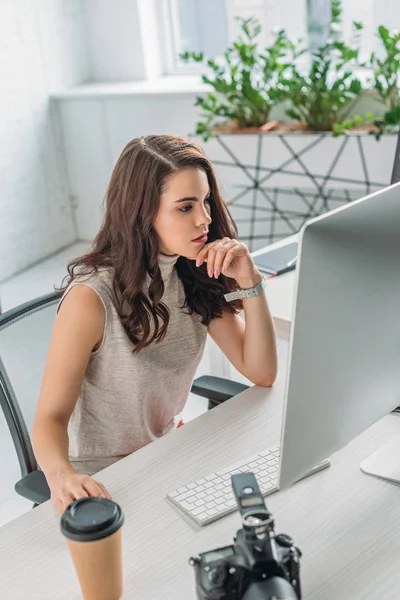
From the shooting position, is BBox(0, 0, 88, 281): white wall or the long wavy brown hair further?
BBox(0, 0, 88, 281): white wall

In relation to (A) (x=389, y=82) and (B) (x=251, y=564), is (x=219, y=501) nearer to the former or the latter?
(B) (x=251, y=564)

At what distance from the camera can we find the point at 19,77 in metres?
3.94

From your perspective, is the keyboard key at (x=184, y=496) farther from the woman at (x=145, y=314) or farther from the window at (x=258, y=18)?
the window at (x=258, y=18)

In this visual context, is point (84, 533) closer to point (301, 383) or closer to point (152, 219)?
point (301, 383)

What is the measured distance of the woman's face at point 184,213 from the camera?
138 cm

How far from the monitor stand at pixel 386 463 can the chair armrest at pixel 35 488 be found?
20.4 inches

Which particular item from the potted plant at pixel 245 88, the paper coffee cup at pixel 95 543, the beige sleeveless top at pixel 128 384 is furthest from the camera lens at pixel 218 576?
the potted plant at pixel 245 88

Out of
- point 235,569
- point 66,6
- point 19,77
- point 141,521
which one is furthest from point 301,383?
point 66,6

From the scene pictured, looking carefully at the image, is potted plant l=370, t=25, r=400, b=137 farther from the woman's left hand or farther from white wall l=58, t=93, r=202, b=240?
the woman's left hand

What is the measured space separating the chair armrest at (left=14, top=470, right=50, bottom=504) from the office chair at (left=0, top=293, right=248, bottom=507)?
0.32ft

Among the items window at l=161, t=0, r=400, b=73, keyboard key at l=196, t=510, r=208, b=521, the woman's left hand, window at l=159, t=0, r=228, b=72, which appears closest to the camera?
keyboard key at l=196, t=510, r=208, b=521

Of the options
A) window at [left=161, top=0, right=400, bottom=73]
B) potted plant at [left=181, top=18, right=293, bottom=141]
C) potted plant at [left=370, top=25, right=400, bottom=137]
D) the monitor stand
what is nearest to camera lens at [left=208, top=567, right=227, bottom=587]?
the monitor stand

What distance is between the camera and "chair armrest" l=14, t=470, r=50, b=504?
1.32 metres

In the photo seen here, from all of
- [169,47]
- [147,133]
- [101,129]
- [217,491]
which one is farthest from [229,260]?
[169,47]
